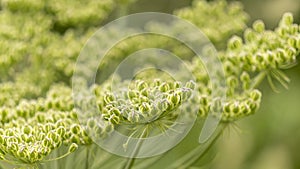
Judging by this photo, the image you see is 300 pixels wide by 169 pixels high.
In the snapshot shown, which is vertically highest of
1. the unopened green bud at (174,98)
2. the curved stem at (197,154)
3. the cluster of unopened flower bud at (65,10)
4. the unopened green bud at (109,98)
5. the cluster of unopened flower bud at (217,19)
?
the cluster of unopened flower bud at (65,10)

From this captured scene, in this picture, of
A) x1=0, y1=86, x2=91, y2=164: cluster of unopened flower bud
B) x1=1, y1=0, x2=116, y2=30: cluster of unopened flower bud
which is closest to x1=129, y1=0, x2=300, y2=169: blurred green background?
x1=1, y1=0, x2=116, y2=30: cluster of unopened flower bud

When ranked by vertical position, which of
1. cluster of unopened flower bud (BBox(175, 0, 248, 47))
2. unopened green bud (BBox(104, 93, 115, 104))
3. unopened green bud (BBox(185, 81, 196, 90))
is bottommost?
unopened green bud (BBox(104, 93, 115, 104))

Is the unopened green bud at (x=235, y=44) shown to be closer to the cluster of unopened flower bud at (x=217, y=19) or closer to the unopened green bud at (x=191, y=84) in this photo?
the unopened green bud at (x=191, y=84)

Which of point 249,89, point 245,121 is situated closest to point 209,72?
point 249,89

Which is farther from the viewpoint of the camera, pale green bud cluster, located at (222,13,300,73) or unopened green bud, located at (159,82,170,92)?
pale green bud cluster, located at (222,13,300,73)

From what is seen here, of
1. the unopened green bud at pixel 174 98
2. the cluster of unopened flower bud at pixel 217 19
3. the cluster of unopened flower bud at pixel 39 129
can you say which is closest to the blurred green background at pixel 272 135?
the cluster of unopened flower bud at pixel 217 19

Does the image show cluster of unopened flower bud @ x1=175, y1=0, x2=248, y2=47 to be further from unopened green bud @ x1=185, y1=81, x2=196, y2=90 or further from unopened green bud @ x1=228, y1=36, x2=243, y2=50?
unopened green bud @ x1=185, y1=81, x2=196, y2=90

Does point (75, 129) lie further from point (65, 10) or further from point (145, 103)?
point (65, 10)
